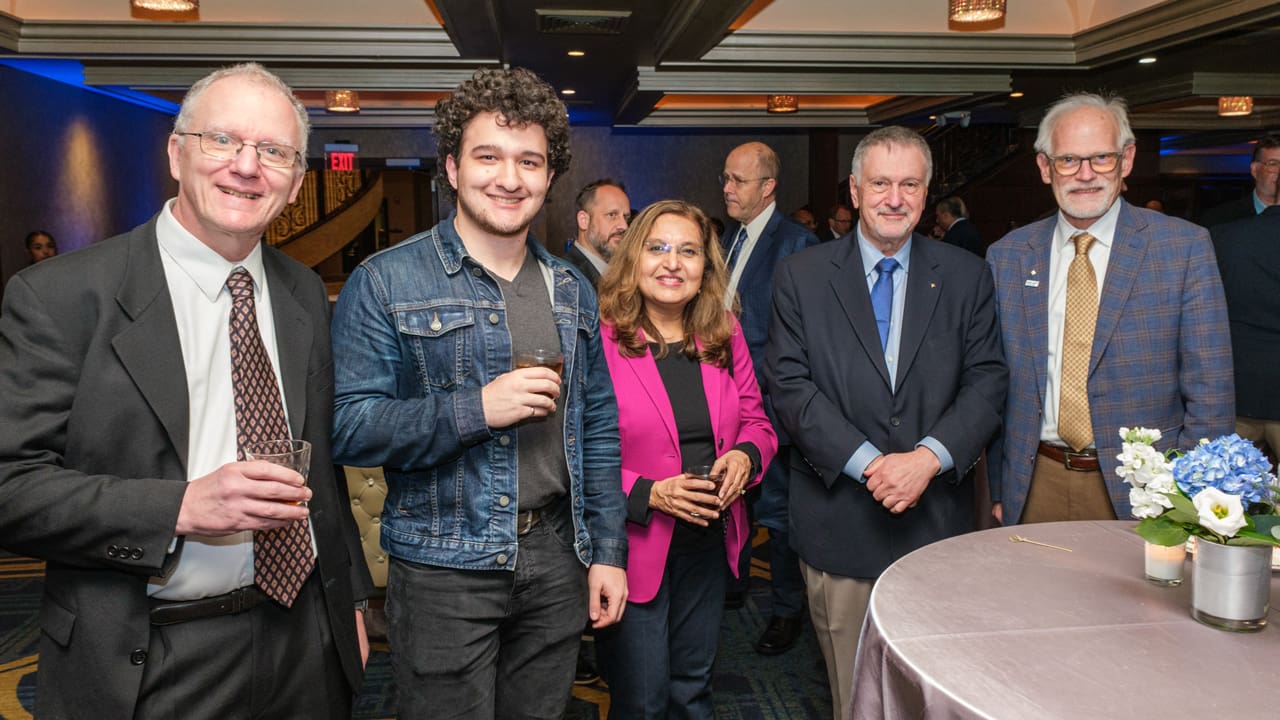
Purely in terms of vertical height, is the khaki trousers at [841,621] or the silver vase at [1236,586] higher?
the silver vase at [1236,586]

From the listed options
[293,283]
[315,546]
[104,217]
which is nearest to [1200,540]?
[315,546]

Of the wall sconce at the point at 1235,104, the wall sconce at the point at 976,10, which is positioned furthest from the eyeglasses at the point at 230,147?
the wall sconce at the point at 1235,104

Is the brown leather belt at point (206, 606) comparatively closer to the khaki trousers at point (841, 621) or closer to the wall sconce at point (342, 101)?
the khaki trousers at point (841, 621)

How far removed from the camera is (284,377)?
1.54 m

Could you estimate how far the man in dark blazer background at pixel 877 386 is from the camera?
7.50 feet

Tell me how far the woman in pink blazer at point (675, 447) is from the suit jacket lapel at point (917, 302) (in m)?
0.42

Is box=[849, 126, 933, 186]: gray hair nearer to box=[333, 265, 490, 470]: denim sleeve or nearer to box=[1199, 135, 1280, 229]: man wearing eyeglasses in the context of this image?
box=[333, 265, 490, 470]: denim sleeve

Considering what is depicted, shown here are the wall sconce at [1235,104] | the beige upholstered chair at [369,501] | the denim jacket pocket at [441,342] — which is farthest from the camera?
the wall sconce at [1235,104]

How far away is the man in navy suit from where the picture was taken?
3.57 metres

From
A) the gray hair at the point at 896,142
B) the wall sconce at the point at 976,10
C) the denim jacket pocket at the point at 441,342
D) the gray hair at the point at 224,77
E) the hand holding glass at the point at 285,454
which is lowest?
the hand holding glass at the point at 285,454

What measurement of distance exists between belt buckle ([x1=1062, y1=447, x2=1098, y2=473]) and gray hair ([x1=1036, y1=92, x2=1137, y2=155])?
0.87 meters

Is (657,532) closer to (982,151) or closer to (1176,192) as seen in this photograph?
(982,151)

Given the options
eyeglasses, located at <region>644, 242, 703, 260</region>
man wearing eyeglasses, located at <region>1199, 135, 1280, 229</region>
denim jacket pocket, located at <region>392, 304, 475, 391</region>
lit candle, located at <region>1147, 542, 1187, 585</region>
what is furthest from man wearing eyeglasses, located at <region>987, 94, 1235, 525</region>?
man wearing eyeglasses, located at <region>1199, 135, 1280, 229</region>

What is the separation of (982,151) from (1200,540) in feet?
43.0
